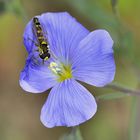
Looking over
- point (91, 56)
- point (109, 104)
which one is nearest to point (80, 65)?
point (91, 56)

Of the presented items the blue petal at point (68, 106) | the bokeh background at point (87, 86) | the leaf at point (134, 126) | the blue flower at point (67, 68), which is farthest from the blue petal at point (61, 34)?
the bokeh background at point (87, 86)

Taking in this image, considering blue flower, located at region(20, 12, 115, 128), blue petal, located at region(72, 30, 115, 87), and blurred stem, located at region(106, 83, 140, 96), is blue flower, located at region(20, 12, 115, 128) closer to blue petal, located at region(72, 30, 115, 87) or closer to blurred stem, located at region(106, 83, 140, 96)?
blue petal, located at region(72, 30, 115, 87)

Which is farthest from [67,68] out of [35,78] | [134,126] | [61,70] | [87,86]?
[87,86]

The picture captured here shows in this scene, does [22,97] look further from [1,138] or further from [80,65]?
[80,65]

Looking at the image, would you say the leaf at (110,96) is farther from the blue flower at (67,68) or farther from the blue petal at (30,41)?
the blue petal at (30,41)

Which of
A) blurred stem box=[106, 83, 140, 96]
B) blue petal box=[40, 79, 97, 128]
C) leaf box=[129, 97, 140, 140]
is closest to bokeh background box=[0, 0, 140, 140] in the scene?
leaf box=[129, 97, 140, 140]

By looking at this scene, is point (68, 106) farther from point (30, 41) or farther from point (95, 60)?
point (30, 41)
